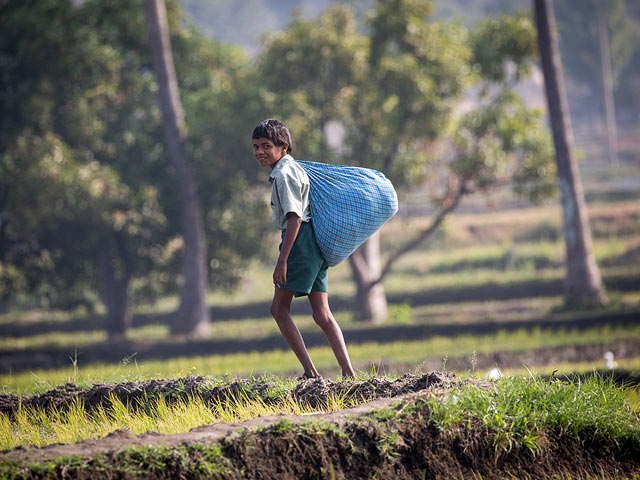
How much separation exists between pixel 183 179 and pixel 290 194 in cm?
1281

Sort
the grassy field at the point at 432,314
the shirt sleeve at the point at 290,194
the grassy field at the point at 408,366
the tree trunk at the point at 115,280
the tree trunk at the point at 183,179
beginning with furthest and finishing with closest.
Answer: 1. the tree trunk at the point at 115,280
2. the tree trunk at the point at 183,179
3. the grassy field at the point at 432,314
4. the shirt sleeve at the point at 290,194
5. the grassy field at the point at 408,366

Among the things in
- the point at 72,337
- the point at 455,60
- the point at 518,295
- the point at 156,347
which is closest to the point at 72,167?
the point at 156,347

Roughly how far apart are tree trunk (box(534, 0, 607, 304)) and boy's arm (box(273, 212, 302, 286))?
13.5 metres

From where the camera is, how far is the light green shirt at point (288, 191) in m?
5.54

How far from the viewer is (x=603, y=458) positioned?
5102mm

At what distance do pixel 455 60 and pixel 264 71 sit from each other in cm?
428

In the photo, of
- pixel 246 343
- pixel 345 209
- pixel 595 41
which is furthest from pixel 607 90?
pixel 345 209

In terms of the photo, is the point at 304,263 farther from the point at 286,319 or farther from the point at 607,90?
the point at 607,90

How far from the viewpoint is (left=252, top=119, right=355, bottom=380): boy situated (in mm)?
5539

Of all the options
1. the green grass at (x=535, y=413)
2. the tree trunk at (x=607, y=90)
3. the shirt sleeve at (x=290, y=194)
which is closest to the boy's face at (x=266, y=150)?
the shirt sleeve at (x=290, y=194)

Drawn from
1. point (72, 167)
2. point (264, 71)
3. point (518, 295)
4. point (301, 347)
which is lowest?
point (518, 295)

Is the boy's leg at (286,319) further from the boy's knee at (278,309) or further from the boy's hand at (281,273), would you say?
the boy's hand at (281,273)

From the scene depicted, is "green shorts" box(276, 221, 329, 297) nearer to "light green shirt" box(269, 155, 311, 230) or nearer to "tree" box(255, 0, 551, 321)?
"light green shirt" box(269, 155, 311, 230)

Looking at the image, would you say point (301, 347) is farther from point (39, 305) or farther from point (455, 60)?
point (39, 305)
